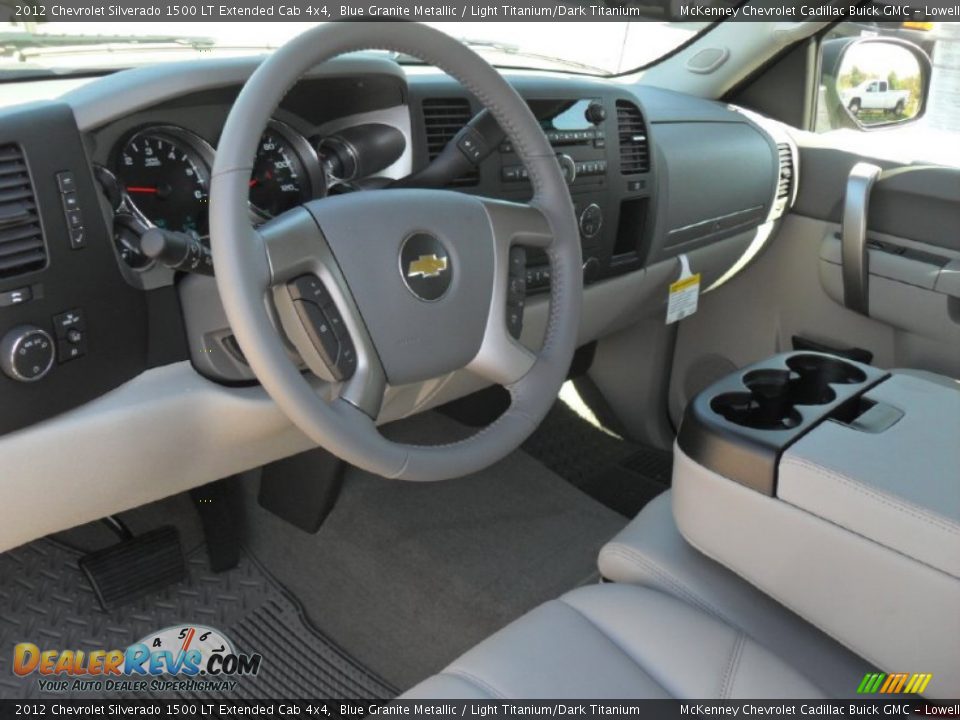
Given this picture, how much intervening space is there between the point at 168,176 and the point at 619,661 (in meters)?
0.90

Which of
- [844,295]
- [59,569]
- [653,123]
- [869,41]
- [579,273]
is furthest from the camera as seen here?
[869,41]

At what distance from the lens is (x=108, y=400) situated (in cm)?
128

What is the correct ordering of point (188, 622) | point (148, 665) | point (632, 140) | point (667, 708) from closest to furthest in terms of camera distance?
point (667, 708)
point (148, 665)
point (188, 622)
point (632, 140)

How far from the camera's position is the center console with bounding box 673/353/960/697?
3.54ft

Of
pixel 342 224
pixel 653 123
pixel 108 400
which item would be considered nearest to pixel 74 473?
pixel 108 400

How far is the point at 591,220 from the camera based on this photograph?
1.95 meters

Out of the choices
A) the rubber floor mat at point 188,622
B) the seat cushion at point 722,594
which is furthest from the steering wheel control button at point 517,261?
the rubber floor mat at point 188,622

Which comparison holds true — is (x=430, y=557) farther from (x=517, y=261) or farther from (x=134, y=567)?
(x=517, y=261)

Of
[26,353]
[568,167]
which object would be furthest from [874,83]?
[26,353]

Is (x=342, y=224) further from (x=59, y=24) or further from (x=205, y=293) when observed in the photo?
(x=59, y=24)

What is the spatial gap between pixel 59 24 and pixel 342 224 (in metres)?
0.65

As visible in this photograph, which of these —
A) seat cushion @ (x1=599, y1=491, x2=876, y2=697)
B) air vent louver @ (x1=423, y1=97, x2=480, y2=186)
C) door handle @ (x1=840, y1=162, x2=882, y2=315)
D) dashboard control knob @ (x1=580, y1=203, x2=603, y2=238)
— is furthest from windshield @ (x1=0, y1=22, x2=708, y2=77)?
door handle @ (x1=840, y1=162, x2=882, y2=315)

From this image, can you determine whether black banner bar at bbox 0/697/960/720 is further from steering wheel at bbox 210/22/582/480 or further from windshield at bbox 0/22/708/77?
windshield at bbox 0/22/708/77

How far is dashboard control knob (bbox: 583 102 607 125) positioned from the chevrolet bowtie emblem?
85cm
